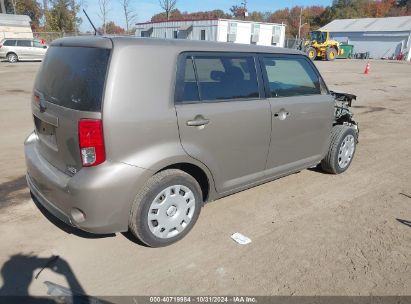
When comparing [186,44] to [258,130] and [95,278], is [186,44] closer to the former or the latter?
[258,130]

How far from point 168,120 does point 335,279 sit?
1885mm

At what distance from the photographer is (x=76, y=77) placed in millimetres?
2824

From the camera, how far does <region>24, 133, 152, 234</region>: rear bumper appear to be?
2689 millimetres

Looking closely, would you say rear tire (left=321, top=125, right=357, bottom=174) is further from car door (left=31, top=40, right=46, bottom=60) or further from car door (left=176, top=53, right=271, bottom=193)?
car door (left=31, top=40, right=46, bottom=60)

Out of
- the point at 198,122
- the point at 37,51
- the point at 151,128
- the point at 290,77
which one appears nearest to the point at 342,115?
the point at 290,77

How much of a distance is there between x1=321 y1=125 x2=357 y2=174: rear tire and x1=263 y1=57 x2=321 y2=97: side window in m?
0.79

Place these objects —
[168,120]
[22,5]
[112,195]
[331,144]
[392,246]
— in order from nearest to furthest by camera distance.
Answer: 1. [112,195]
2. [168,120]
3. [392,246]
4. [331,144]
5. [22,5]

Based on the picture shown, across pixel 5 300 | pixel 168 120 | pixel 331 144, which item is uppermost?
pixel 168 120

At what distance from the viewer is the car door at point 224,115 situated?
3090 mm

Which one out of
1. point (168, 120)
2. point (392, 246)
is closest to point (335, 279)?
point (392, 246)

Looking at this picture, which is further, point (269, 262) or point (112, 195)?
point (269, 262)

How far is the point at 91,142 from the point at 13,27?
39.6 m

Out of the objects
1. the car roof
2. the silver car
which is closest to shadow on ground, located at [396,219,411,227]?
the silver car

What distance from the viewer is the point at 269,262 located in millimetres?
3070
